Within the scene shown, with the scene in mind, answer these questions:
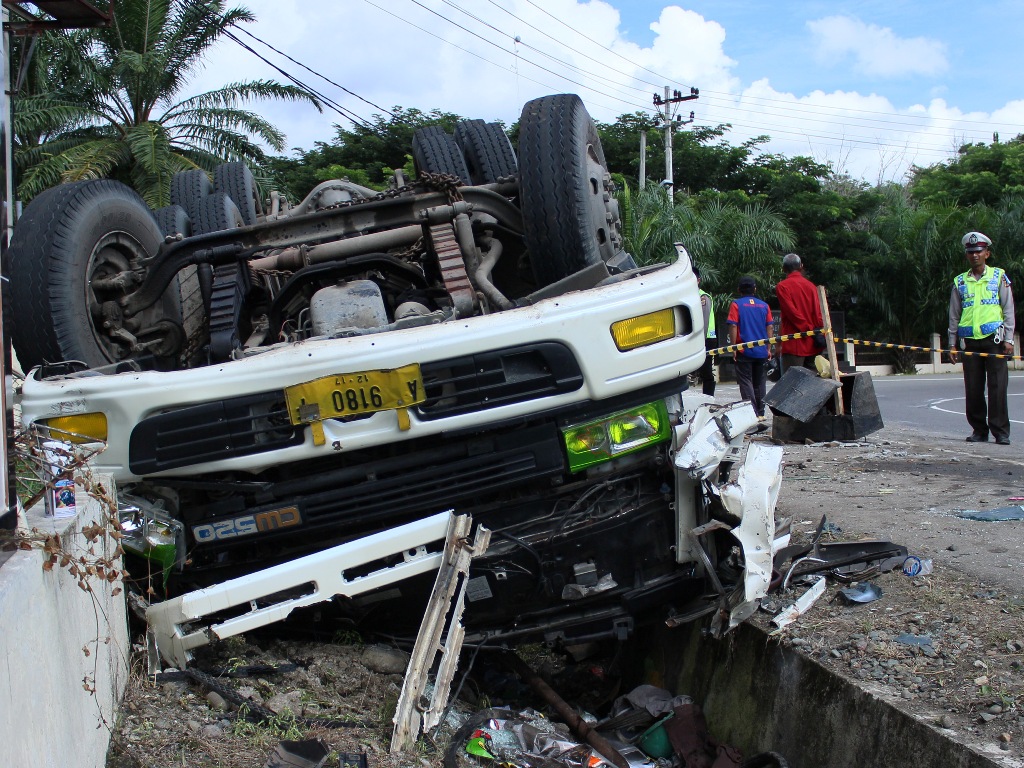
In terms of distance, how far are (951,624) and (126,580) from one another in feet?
8.81

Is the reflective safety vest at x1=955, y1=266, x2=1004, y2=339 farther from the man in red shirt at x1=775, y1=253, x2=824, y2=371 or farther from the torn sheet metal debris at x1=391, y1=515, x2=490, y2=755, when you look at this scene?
the torn sheet metal debris at x1=391, y1=515, x2=490, y2=755

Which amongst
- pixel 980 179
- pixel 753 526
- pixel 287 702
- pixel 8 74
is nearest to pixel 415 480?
pixel 287 702

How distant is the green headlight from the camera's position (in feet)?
9.76

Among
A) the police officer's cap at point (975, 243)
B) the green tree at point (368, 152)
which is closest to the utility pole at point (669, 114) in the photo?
the green tree at point (368, 152)

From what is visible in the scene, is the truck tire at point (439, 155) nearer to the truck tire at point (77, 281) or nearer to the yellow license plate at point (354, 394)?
the truck tire at point (77, 281)

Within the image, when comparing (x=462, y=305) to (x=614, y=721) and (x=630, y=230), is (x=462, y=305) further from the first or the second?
(x=630, y=230)

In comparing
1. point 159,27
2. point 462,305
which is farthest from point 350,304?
point 159,27

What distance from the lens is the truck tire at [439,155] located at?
15.5 feet

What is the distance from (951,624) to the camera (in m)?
3.21

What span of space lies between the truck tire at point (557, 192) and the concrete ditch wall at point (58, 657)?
177cm

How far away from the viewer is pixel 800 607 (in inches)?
137

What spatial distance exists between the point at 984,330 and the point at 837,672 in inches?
203

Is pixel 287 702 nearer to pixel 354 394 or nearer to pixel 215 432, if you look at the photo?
pixel 215 432

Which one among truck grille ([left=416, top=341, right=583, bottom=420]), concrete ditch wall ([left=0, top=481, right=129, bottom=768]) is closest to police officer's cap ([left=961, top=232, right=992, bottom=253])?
truck grille ([left=416, top=341, right=583, bottom=420])
